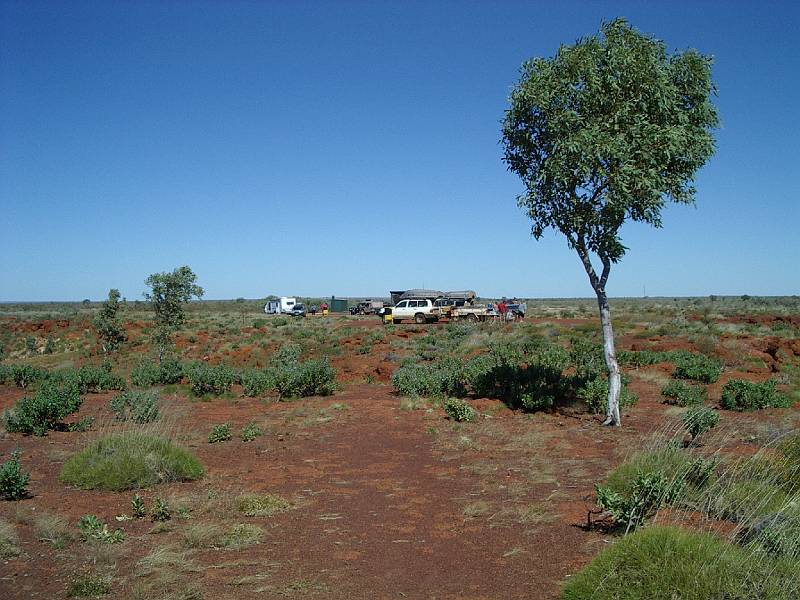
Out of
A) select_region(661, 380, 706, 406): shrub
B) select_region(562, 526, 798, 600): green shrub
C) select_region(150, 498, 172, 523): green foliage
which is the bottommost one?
select_region(150, 498, 172, 523): green foliage

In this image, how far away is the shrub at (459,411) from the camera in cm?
1365

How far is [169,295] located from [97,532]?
19.7m

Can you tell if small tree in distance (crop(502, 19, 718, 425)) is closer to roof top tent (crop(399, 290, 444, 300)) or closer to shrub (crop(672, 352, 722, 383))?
shrub (crop(672, 352, 722, 383))

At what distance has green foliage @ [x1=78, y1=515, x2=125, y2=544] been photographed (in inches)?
261

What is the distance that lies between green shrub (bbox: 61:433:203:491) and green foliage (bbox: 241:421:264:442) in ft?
8.96

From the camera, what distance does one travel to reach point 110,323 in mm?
33344

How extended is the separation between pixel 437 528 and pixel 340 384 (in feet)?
44.2

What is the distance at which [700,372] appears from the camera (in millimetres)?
18688

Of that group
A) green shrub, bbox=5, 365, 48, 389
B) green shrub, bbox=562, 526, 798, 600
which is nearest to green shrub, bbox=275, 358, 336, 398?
green shrub, bbox=5, 365, 48, 389

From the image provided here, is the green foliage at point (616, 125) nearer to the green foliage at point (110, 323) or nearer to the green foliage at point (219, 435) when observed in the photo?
the green foliage at point (219, 435)

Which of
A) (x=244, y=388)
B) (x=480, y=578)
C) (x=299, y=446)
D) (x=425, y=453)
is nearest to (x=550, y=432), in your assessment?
(x=425, y=453)

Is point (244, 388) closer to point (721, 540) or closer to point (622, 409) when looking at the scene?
point (622, 409)

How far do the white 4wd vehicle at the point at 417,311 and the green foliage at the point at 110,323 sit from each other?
2109cm

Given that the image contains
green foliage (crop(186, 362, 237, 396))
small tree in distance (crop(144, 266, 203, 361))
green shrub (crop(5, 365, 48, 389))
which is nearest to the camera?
green foliage (crop(186, 362, 237, 396))
